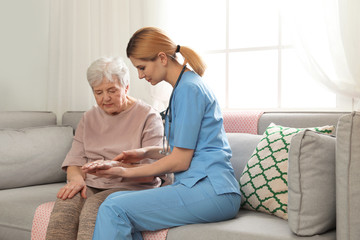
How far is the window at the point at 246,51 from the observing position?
2.86 meters

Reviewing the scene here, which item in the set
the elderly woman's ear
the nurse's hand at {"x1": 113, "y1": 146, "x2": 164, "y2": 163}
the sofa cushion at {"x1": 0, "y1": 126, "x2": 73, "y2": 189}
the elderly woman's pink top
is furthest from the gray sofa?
the elderly woman's ear

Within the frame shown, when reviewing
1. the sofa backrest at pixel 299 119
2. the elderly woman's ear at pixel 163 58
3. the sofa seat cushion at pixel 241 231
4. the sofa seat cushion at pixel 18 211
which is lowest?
the sofa seat cushion at pixel 18 211

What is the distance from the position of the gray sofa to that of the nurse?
7 cm

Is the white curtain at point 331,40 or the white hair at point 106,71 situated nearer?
the white hair at point 106,71

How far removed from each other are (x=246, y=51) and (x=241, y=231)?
1.62 m

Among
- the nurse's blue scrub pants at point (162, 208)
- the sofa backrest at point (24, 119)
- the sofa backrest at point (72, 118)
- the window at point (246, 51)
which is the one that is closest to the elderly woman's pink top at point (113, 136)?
the nurse's blue scrub pants at point (162, 208)

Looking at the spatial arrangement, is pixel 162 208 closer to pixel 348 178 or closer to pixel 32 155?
pixel 348 178

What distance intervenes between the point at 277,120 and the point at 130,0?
147cm

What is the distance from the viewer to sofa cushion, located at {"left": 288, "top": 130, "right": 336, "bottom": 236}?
62.9 inches

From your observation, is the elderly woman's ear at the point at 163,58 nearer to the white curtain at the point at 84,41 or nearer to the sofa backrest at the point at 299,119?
the sofa backrest at the point at 299,119

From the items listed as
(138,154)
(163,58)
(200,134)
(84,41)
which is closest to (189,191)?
(200,134)

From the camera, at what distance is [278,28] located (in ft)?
9.43

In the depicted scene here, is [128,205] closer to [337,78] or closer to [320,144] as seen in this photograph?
[320,144]

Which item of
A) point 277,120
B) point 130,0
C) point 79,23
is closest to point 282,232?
point 277,120
